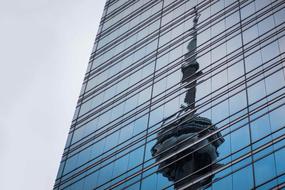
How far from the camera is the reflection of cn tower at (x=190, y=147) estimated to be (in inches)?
1489

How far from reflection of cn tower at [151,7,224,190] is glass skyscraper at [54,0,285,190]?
9cm

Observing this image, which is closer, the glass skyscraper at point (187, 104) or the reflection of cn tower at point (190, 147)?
the glass skyscraper at point (187, 104)

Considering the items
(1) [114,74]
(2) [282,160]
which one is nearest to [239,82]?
(2) [282,160]

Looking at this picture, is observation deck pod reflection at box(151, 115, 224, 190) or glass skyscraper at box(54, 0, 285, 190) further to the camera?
observation deck pod reflection at box(151, 115, 224, 190)

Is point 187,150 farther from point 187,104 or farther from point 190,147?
point 187,104

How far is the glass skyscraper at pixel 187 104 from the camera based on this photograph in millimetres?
35906

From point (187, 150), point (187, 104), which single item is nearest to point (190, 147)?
point (187, 150)

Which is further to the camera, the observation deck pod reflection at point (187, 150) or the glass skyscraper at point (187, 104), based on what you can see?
the observation deck pod reflection at point (187, 150)

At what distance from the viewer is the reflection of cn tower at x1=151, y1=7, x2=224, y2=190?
1489 inches

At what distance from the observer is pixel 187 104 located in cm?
4462

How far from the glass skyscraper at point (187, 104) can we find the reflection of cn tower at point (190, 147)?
0.09 metres

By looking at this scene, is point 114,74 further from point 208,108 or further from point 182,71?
point 208,108

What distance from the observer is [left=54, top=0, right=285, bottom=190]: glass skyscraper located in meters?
35.9

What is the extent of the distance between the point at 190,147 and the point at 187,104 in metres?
4.91
